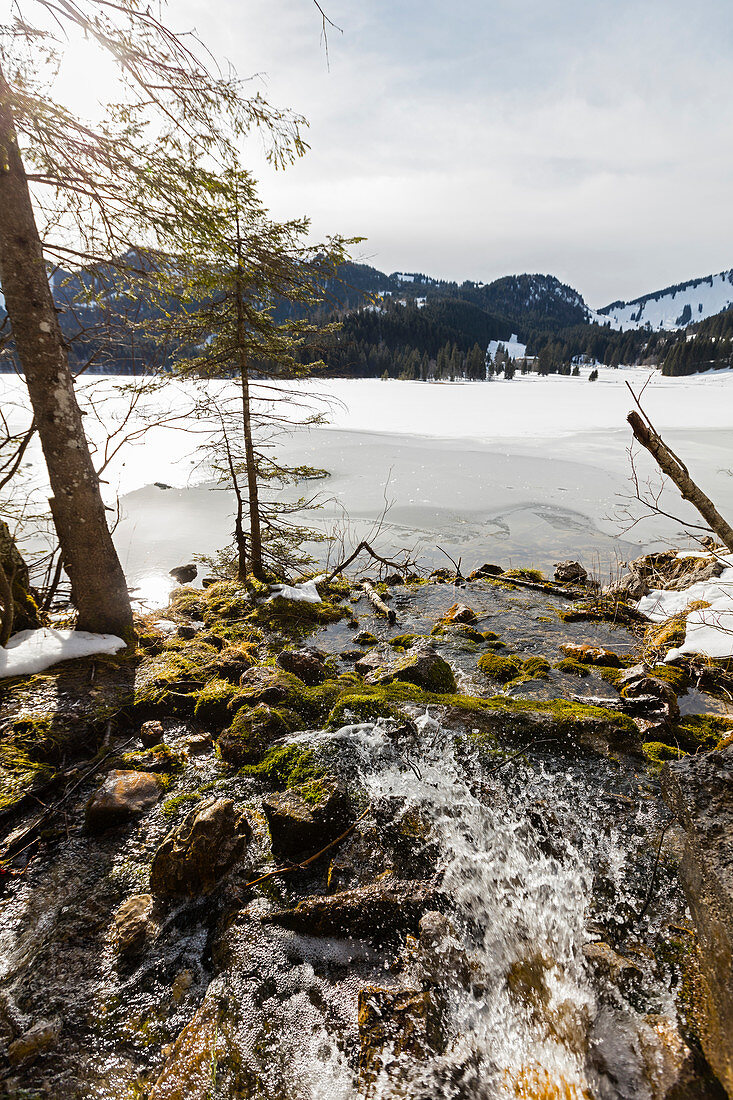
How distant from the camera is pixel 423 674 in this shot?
5.51m

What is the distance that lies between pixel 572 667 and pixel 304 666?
12.2ft

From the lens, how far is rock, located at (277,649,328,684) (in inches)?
214

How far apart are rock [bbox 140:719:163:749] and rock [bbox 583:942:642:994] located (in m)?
3.70

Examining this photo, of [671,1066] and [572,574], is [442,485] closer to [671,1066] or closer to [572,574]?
[572,574]

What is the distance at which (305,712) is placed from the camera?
468cm

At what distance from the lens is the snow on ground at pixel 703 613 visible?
234 inches

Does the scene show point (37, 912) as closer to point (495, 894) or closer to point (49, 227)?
point (495, 894)

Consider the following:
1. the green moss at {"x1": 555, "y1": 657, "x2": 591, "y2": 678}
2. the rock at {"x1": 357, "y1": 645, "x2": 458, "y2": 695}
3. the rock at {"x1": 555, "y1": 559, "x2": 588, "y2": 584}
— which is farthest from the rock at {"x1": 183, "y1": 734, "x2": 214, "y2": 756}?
the rock at {"x1": 555, "y1": 559, "x2": 588, "y2": 584}

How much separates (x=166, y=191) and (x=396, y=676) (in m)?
5.71

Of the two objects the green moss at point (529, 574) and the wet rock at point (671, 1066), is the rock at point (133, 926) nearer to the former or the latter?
the wet rock at point (671, 1066)

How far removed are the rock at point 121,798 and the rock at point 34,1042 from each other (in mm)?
1137

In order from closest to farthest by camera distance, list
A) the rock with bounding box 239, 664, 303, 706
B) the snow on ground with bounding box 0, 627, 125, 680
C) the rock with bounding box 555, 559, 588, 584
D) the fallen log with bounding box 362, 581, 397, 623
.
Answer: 1. the snow on ground with bounding box 0, 627, 125, 680
2. the rock with bounding box 239, 664, 303, 706
3. the fallen log with bounding box 362, 581, 397, 623
4. the rock with bounding box 555, 559, 588, 584

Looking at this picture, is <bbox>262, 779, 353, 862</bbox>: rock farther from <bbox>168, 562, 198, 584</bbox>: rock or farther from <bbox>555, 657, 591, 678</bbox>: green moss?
<bbox>168, 562, 198, 584</bbox>: rock

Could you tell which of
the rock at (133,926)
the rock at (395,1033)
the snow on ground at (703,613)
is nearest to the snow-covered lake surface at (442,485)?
the snow on ground at (703,613)
